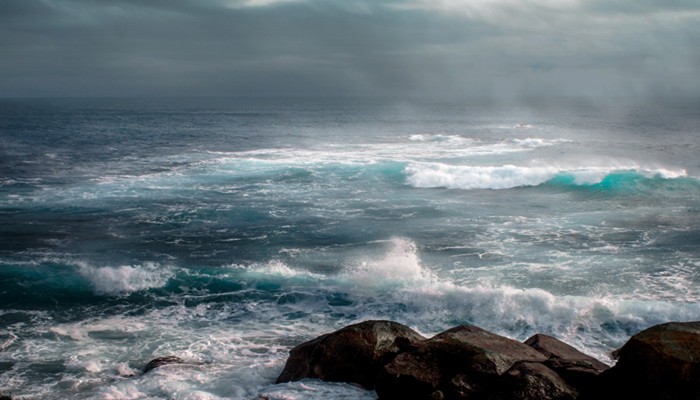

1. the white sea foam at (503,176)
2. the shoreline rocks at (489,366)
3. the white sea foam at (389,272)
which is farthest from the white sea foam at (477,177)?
the shoreline rocks at (489,366)

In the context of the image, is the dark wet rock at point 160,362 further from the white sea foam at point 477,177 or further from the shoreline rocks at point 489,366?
the white sea foam at point 477,177

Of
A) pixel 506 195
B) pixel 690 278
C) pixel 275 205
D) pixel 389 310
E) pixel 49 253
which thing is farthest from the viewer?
pixel 506 195

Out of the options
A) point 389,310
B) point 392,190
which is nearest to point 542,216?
point 392,190

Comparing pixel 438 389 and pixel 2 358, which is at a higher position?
pixel 438 389

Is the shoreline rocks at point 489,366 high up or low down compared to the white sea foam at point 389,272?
up

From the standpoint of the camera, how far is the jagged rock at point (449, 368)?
1016 centimetres

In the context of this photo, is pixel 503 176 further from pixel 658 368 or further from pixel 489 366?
pixel 658 368

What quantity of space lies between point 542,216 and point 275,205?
1274 cm

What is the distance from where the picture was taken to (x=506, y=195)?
33.4m

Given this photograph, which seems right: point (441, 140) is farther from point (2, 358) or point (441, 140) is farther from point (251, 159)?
point (2, 358)

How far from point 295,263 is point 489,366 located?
446 inches

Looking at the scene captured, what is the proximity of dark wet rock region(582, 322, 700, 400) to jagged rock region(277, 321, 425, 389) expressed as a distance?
12.1 ft

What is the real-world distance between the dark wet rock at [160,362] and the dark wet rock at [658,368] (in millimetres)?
8370

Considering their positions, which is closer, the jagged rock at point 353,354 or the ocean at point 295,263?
the jagged rock at point 353,354
